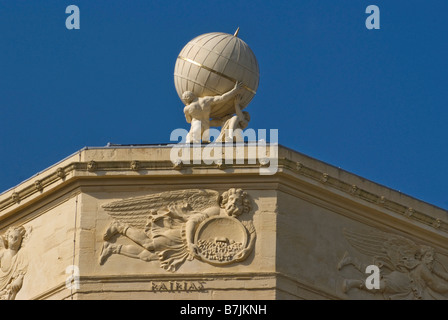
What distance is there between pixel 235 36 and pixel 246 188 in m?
5.16

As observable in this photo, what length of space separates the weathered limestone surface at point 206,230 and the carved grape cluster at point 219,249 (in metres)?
0.03

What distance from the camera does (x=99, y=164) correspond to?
4912 centimetres

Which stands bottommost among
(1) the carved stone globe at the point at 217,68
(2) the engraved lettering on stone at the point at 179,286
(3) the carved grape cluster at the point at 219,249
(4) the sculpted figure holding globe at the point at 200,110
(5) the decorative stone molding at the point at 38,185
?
(2) the engraved lettering on stone at the point at 179,286

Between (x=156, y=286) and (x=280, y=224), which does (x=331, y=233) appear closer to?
(x=280, y=224)

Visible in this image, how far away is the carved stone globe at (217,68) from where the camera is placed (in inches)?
2021

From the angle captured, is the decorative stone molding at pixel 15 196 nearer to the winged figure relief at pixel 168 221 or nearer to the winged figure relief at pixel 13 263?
the winged figure relief at pixel 13 263

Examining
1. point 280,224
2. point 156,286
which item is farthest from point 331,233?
point 156,286

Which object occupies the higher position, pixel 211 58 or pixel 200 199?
pixel 211 58

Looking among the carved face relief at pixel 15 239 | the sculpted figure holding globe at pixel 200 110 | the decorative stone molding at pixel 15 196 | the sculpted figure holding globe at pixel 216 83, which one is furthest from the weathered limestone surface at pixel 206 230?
the sculpted figure holding globe at pixel 216 83

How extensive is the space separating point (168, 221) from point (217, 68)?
4.75 meters

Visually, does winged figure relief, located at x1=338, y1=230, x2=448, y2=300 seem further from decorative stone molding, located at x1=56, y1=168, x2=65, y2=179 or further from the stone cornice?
decorative stone molding, located at x1=56, y1=168, x2=65, y2=179

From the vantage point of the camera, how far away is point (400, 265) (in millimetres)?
50312

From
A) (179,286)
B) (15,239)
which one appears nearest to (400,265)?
(179,286)
